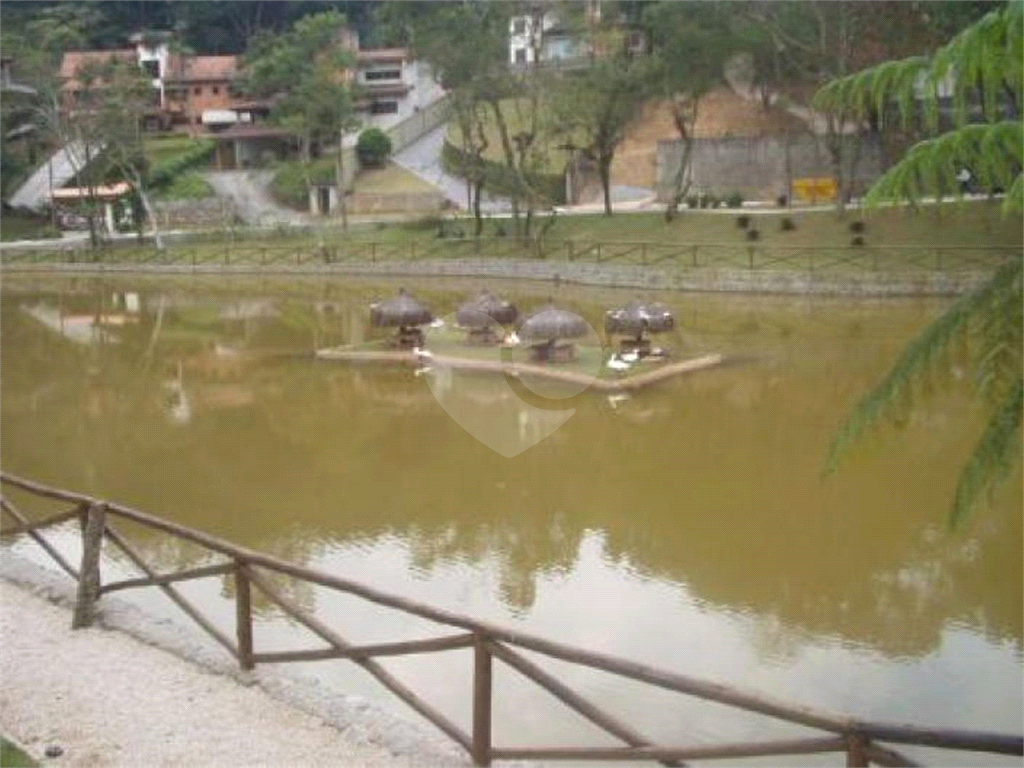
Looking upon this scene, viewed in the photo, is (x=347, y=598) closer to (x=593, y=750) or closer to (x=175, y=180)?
(x=593, y=750)

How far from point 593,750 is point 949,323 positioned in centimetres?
292

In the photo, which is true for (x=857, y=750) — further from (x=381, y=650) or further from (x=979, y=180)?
(x=381, y=650)

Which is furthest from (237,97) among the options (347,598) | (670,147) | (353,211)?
(347,598)

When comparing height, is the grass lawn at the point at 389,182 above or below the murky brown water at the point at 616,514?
above

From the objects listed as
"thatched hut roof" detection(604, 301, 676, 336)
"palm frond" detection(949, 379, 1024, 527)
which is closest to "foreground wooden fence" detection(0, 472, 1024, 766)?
"palm frond" detection(949, 379, 1024, 527)

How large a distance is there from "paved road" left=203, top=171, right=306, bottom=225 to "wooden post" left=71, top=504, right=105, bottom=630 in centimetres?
4570

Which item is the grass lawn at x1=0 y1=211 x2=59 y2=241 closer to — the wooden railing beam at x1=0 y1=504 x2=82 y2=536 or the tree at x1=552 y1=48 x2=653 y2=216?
the tree at x1=552 y1=48 x2=653 y2=216

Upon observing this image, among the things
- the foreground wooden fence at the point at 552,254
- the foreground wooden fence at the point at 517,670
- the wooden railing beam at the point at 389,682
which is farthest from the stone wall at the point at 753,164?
the wooden railing beam at the point at 389,682

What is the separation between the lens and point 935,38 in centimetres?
3312

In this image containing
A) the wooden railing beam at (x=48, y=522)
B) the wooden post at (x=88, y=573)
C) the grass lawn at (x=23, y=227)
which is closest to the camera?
the wooden post at (x=88, y=573)

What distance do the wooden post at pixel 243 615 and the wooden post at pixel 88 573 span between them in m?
1.49

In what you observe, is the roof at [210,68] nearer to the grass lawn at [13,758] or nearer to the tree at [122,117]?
the tree at [122,117]

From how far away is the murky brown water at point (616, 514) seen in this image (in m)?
8.98

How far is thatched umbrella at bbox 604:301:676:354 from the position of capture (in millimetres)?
21875
